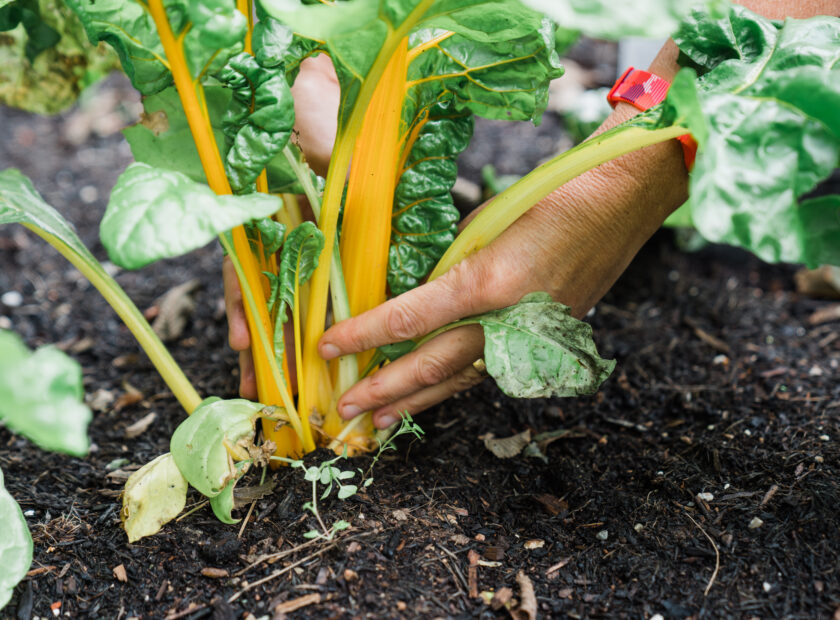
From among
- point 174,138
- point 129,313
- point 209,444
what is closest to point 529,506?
point 209,444

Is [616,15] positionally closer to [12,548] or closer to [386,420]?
[386,420]

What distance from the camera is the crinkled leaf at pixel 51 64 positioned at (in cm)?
149

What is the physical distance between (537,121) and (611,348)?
79 cm

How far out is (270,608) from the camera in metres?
1.06

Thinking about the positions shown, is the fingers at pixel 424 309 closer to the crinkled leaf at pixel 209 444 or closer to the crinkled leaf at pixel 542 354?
the crinkled leaf at pixel 542 354

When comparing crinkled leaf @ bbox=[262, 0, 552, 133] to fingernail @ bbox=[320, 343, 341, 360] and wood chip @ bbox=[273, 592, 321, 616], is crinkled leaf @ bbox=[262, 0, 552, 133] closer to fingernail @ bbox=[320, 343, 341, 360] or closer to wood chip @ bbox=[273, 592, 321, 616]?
fingernail @ bbox=[320, 343, 341, 360]

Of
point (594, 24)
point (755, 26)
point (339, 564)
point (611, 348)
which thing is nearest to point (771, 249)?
point (594, 24)

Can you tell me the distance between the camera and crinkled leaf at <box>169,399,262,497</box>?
3.68ft

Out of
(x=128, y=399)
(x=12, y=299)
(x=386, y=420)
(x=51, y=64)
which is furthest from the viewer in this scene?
(x=12, y=299)

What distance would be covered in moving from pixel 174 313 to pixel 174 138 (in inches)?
32.5

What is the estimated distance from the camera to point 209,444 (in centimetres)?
113

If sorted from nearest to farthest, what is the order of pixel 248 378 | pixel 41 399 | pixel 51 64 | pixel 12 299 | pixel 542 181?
pixel 41 399 < pixel 542 181 < pixel 248 378 < pixel 51 64 < pixel 12 299

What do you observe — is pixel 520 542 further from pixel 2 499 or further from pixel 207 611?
pixel 2 499

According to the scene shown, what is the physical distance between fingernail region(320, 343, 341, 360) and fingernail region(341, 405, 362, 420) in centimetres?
11
